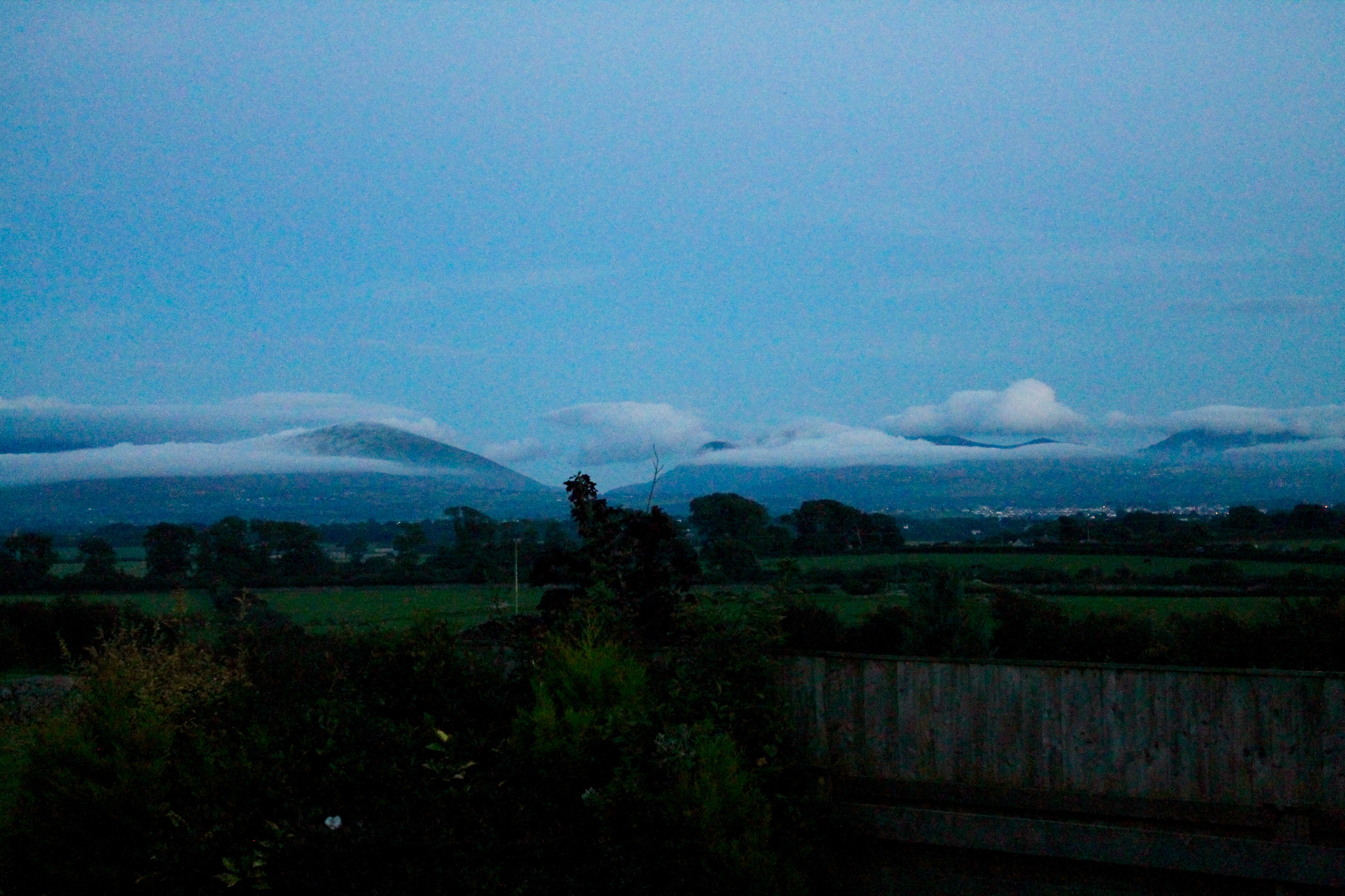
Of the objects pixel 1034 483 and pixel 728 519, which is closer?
pixel 728 519

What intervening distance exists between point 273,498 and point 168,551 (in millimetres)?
11916

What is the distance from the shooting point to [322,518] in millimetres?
37438

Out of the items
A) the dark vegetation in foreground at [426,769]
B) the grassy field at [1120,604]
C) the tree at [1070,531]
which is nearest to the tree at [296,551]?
the grassy field at [1120,604]

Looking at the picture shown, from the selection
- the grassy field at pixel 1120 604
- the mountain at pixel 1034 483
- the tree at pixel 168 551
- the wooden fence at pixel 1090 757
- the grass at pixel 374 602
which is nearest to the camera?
the wooden fence at pixel 1090 757

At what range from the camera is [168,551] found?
93.6 feet

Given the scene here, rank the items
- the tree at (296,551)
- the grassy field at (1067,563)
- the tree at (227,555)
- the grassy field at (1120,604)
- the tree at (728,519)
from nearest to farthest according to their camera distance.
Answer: the grassy field at (1120,604) → the tree at (728,519) → the grassy field at (1067,563) → the tree at (296,551) → the tree at (227,555)

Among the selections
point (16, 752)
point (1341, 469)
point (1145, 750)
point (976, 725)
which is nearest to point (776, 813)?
point (976, 725)

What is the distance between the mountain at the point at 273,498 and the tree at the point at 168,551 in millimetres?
3252

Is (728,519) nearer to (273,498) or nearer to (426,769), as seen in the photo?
(426,769)

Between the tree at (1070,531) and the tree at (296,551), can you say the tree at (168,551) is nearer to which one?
the tree at (296,551)

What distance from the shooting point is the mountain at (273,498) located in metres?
36.6

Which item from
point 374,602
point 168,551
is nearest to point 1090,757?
point 374,602

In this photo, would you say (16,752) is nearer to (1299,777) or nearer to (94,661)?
(94,661)

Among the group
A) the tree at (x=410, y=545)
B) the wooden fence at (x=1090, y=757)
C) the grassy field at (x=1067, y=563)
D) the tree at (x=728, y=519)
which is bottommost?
the wooden fence at (x=1090, y=757)
